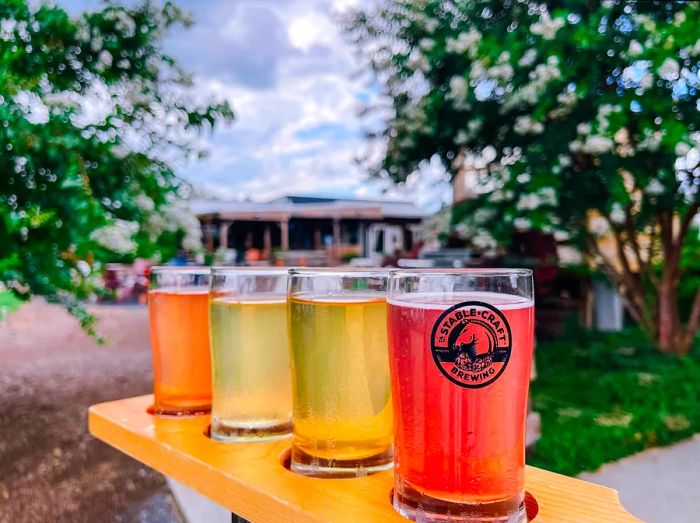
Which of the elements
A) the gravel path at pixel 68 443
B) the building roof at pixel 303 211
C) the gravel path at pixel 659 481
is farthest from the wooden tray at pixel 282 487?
the building roof at pixel 303 211

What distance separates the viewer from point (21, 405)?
3.99 meters

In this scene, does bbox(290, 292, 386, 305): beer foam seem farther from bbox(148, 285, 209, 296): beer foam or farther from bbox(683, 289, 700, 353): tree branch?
bbox(683, 289, 700, 353): tree branch

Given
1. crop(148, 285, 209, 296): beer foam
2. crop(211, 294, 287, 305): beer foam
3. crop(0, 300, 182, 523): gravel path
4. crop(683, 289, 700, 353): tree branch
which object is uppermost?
crop(148, 285, 209, 296): beer foam

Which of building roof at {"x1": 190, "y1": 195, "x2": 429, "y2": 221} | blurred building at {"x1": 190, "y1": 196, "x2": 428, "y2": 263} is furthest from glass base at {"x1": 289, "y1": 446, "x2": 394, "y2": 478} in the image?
building roof at {"x1": 190, "y1": 195, "x2": 429, "y2": 221}

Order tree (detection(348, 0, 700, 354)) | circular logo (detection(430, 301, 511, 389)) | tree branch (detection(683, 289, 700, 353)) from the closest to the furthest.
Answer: circular logo (detection(430, 301, 511, 389))
tree (detection(348, 0, 700, 354))
tree branch (detection(683, 289, 700, 353))

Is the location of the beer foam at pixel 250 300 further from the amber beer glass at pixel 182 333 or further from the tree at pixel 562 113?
the tree at pixel 562 113

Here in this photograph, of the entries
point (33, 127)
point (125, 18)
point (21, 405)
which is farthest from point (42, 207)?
point (21, 405)

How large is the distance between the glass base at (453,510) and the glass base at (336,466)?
0.35 feet

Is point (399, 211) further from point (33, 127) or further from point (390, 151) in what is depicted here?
point (33, 127)

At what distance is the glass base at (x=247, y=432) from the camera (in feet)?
2.88

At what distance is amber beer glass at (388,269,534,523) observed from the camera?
60 cm

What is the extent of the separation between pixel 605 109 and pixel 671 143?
1.62 feet

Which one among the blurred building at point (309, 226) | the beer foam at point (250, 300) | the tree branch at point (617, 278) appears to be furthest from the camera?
the blurred building at point (309, 226)

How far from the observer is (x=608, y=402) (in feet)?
13.1
